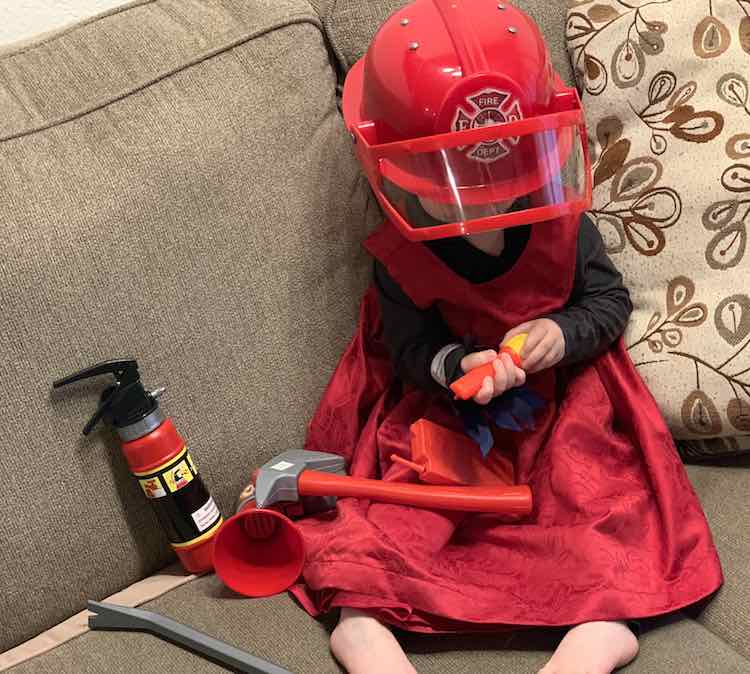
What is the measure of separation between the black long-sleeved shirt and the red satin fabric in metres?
0.02

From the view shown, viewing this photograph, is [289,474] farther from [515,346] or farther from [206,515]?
[515,346]

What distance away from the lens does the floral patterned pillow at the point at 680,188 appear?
1104 mm

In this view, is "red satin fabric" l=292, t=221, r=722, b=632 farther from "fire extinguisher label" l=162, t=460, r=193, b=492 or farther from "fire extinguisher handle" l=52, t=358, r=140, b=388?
"fire extinguisher handle" l=52, t=358, r=140, b=388

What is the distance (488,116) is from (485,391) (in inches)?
11.8

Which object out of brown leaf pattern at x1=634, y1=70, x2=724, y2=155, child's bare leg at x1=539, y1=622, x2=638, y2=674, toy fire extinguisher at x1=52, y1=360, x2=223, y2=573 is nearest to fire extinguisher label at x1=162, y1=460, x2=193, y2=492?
toy fire extinguisher at x1=52, y1=360, x2=223, y2=573

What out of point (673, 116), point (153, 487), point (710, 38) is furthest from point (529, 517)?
point (710, 38)

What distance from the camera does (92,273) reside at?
3.35 ft

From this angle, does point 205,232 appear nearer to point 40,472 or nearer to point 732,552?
point 40,472

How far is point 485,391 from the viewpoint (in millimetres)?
1006

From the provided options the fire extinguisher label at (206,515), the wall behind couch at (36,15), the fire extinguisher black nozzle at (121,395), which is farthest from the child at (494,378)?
the wall behind couch at (36,15)

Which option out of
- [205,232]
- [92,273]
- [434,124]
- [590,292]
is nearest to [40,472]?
[92,273]

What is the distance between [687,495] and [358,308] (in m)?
0.48

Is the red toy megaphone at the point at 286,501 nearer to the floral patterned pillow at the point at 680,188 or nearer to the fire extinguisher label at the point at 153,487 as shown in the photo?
the fire extinguisher label at the point at 153,487

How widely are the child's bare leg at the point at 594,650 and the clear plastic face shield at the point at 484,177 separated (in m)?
0.43
